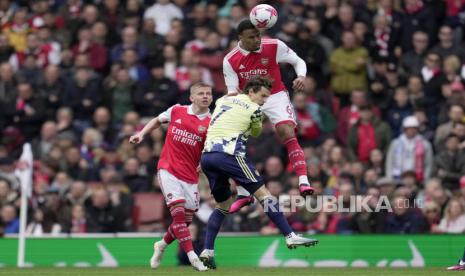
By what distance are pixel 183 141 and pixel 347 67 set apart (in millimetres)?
9081

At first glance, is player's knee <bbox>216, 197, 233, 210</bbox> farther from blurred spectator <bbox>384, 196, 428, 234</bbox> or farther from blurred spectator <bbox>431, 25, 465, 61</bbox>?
blurred spectator <bbox>431, 25, 465, 61</bbox>

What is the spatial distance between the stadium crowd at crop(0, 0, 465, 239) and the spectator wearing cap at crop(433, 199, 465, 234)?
0.24 feet

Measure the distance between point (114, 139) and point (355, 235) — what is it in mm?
7057

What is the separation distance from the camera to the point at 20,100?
29578 millimetres

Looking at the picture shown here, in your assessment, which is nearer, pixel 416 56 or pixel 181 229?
pixel 181 229

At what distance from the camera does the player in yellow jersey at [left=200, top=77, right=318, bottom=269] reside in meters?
19.1

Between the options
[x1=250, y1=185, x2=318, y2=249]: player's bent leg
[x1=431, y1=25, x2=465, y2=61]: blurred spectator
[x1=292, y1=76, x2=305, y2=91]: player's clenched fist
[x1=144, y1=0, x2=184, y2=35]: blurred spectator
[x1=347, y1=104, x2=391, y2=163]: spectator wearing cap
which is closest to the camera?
[x1=250, y1=185, x2=318, y2=249]: player's bent leg

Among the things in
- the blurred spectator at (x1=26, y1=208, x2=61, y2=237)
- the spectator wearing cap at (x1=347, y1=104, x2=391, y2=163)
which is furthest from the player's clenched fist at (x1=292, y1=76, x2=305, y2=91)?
the blurred spectator at (x1=26, y1=208, x2=61, y2=237)

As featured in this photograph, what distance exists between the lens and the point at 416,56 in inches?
1142

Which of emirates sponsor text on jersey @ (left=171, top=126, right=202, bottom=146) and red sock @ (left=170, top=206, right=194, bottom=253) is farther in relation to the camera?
emirates sponsor text on jersey @ (left=171, top=126, right=202, bottom=146)

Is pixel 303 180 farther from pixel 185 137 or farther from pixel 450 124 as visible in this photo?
pixel 450 124

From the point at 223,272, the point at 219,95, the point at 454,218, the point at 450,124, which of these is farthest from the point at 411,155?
the point at 223,272

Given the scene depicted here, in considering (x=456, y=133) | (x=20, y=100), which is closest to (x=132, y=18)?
(x=20, y=100)

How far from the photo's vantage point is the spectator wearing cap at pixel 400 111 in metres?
28.0
